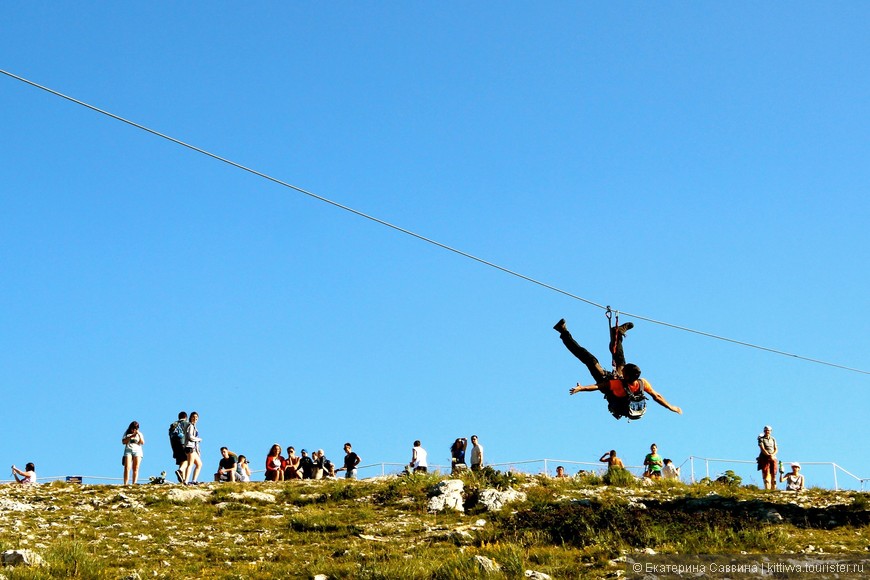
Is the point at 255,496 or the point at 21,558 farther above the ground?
the point at 255,496

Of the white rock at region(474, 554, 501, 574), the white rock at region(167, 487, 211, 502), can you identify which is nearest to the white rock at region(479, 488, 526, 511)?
the white rock at region(474, 554, 501, 574)

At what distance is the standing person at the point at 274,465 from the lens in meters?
29.2

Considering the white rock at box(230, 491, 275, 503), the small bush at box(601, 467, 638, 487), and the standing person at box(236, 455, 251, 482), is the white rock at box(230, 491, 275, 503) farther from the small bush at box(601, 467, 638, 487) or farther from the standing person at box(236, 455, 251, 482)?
the small bush at box(601, 467, 638, 487)

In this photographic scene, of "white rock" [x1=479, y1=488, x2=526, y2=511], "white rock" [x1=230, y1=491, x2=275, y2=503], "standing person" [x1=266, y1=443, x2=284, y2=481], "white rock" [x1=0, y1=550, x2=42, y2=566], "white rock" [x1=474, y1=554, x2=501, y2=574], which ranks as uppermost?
"standing person" [x1=266, y1=443, x2=284, y2=481]

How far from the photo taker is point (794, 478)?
29.4 meters

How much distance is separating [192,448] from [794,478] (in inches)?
614

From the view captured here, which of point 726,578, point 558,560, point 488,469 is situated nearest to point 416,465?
point 488,469

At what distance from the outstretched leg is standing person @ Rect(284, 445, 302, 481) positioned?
10.6 meters

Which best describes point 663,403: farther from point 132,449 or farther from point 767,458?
point 132,449

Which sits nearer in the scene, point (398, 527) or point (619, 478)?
point (398, 527)

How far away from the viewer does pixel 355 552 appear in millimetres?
20125

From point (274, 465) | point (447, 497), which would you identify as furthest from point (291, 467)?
point (447, 497)

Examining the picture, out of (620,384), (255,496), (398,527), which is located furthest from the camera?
(255,496)

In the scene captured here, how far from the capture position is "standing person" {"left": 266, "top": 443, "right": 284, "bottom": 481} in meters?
29.2
